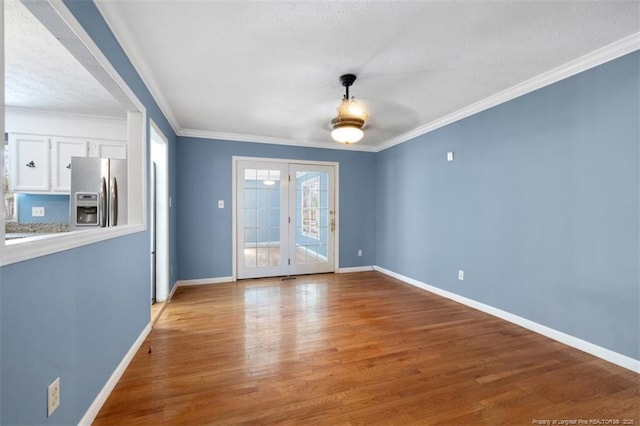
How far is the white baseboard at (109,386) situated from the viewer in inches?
60.7

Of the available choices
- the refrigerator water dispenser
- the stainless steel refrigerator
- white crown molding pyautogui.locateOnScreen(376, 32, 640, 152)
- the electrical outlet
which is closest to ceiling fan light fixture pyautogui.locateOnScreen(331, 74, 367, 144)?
white crown molding pyautogui.locateOnScreen(376, 32, 640, 152)

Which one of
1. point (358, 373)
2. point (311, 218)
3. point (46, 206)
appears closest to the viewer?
point (358, 373)

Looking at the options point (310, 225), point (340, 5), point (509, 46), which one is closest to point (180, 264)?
point (310, 225)

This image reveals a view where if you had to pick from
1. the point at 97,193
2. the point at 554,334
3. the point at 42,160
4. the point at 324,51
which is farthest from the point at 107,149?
the point at 554,334

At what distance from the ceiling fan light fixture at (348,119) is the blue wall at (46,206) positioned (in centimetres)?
381

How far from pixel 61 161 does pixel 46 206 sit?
66 centimetres

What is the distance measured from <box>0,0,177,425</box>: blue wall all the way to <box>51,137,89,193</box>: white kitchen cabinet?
2.09 m

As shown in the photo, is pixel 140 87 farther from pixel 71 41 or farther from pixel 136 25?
pixel 71 41

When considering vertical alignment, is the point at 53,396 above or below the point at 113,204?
below

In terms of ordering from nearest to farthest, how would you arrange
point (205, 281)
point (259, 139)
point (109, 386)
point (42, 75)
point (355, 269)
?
point (109, 386)
point (42, 75)
point (205, 281)
point (259, 139)
point (355, 269)

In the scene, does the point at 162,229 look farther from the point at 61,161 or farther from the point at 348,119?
the point at 348,119

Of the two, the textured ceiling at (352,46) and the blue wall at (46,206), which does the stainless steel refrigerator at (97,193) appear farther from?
the blue wall at (46,206)

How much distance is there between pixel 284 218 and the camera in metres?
4.91

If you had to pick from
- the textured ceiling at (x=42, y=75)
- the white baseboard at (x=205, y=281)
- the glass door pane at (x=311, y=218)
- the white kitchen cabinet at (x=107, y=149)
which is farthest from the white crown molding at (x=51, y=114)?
the glass door pane at (x=311, y=218)
